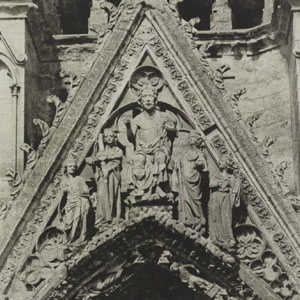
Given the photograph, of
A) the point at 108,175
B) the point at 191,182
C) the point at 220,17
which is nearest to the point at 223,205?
the point at 191,182

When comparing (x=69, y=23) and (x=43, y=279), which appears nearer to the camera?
(x=43, y=279)

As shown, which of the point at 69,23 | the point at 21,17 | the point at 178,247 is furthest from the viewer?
the point at 69,23

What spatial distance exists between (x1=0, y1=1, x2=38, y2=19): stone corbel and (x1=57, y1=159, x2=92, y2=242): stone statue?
2.29 metres

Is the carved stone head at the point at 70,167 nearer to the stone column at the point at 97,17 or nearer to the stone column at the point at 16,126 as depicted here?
the stone column at the point at 16,126

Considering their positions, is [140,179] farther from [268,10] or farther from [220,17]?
[268,10]

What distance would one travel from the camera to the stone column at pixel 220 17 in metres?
20.3

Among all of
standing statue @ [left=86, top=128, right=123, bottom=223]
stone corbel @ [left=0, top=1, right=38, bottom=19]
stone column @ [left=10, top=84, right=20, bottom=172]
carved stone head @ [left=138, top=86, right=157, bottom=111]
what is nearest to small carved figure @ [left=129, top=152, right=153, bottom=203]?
standing statue @ [left=86, top=128, right=123, bottom=223]

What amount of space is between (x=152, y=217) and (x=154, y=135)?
1.11m

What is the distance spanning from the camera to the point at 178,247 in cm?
1769

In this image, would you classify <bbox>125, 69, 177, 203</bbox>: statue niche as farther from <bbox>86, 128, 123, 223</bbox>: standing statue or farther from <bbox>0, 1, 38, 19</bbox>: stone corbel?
<bbox>0, 1, 38, 19</bbox>: stone corbel

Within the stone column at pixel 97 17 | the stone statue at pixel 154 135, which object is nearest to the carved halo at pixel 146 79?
the stone statue at pixel 154 135

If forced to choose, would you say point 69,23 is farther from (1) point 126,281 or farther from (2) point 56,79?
(1) point 126,281

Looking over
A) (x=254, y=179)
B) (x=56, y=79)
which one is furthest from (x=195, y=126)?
(x=56, y=79)

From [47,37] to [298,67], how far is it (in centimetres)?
333
